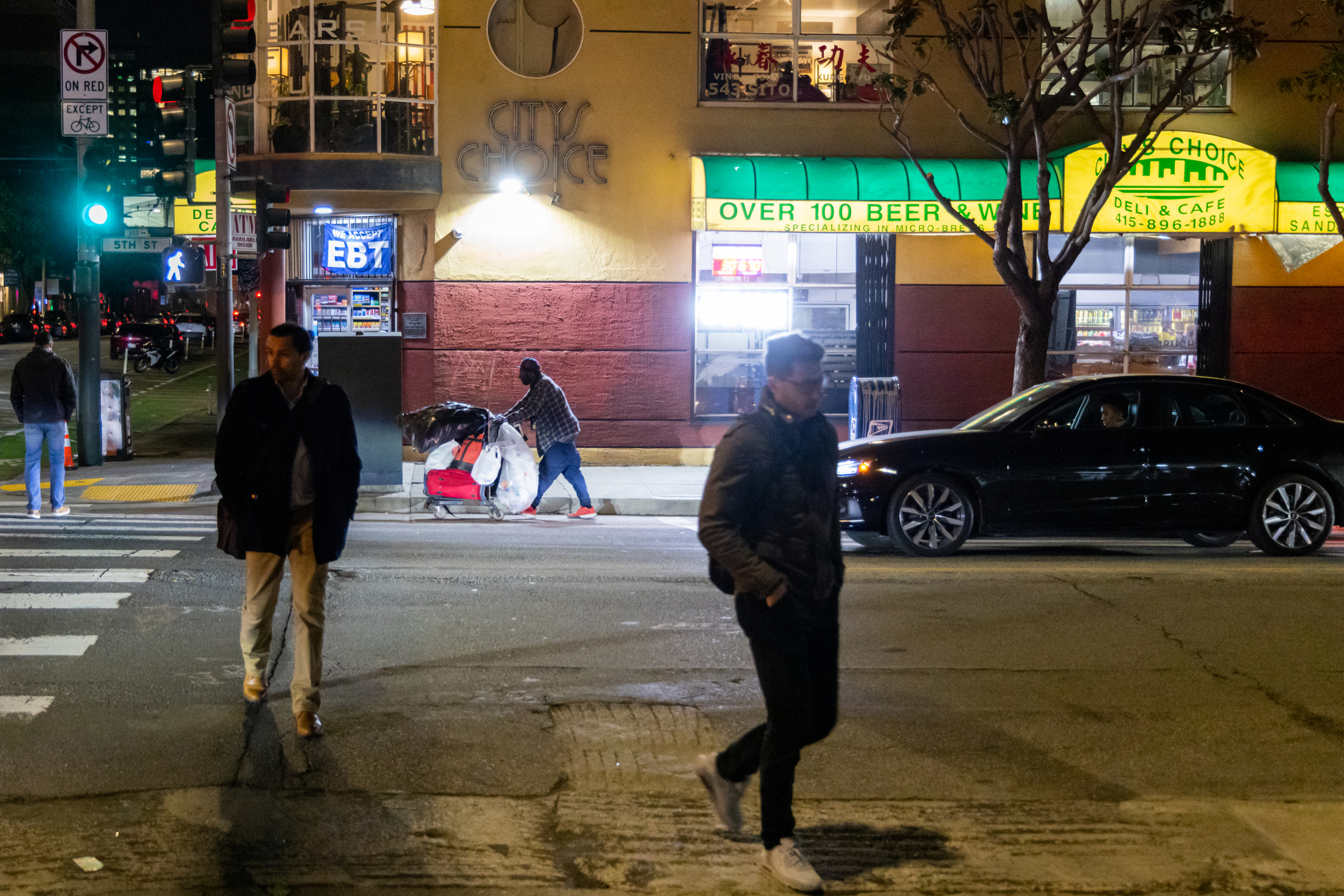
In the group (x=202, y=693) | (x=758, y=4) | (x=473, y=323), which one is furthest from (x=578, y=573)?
(x=758, y=4)

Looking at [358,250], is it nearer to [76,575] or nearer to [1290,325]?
[76,575]

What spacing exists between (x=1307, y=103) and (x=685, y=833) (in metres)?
18.1

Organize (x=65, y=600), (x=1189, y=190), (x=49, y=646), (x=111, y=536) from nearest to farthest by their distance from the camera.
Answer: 1. (x=49, y=646)
2. (x=65, y=600)
3. (x=111, y=536)
4. (x=1189, y=190)

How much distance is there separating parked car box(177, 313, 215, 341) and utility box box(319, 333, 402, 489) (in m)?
30.1

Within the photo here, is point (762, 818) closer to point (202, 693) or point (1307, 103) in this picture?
point (202, 693)

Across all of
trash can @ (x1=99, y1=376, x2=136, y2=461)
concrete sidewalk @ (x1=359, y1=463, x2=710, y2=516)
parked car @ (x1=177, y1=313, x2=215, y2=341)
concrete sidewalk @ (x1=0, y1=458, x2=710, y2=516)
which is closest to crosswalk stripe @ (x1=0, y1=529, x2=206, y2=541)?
concrete sidewalk @ (x1=0, y1=458, x2=710, y2=516)

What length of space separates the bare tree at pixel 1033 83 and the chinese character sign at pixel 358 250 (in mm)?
7103

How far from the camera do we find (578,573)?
10430 millimetres

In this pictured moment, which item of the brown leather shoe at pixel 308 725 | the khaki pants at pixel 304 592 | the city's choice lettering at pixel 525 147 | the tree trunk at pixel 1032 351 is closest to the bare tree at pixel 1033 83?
the tree trunk at pixel 1032 351

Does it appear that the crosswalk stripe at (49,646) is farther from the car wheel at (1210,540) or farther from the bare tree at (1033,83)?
the bare tree at (1033,83)

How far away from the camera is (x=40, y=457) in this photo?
13430 millimetres

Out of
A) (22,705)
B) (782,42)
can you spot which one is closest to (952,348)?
(782,42)

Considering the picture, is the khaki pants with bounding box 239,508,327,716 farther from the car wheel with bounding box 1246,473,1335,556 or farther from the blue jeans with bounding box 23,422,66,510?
the car wheel with bounding box 1246,473,1335,556

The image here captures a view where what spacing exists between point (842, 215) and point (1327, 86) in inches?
276
